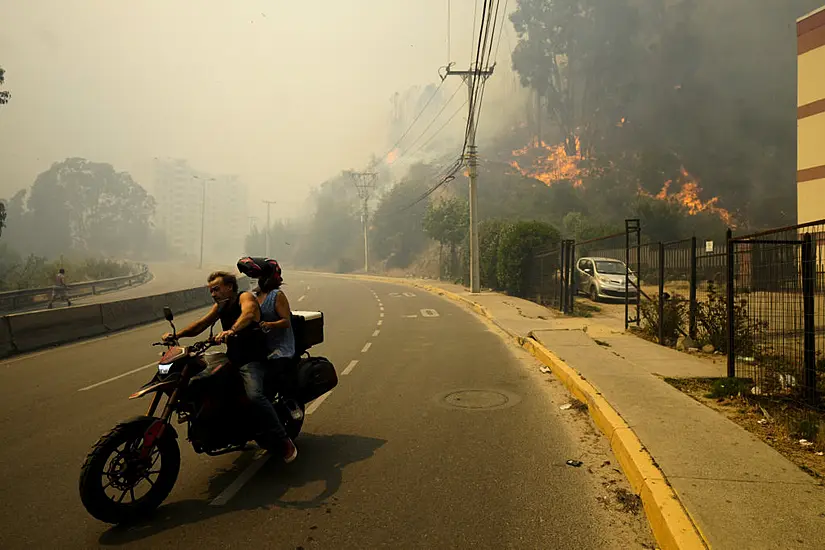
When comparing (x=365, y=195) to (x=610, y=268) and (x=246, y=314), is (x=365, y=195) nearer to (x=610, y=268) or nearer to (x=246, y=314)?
(x=610, y=268)

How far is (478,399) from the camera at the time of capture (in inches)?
319

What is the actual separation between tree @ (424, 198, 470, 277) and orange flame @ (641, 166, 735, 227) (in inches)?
1816

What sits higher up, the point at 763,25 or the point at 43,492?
the point at 763,25

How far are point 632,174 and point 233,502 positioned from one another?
97508mm

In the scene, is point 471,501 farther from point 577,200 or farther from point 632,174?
point 632,174

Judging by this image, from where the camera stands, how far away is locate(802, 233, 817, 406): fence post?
6453 mm

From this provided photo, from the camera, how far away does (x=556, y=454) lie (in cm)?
571

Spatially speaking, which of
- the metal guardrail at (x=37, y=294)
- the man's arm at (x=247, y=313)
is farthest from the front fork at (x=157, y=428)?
the metal guardrail at (x=37, y=294)

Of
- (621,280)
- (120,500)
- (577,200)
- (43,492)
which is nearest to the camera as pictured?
(120,500)

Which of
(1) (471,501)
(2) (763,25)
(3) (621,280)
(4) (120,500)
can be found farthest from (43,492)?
(2) (763,25)

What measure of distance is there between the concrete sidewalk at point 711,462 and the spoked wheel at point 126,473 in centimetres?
393

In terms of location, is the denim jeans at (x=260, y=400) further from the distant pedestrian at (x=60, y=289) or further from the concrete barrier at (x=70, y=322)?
the distant pedestrian at (x=60, y=289)

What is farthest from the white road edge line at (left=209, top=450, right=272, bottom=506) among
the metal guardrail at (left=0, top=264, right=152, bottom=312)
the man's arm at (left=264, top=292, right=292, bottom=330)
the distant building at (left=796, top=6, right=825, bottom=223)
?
the distant building at (left=796, top=6, right=825, bottom=223)

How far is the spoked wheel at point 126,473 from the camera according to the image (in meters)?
4.01
